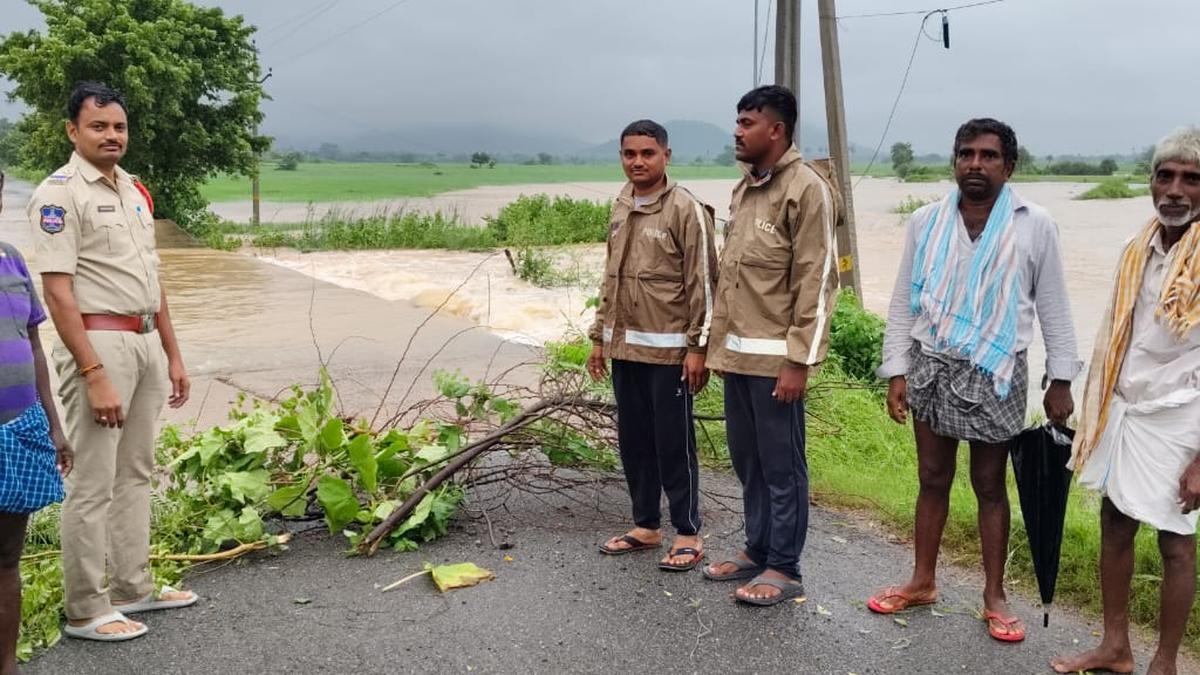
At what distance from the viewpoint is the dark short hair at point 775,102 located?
3.95 meters

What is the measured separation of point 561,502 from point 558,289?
11.5 m

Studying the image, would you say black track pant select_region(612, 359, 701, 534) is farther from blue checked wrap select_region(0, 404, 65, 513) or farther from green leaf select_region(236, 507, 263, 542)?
blue checked wrap select_region(0, 404, 65, 513)

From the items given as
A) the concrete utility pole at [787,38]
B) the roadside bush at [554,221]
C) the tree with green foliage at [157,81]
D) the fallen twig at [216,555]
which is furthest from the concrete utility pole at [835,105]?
the tree with green foliage at [157,81]

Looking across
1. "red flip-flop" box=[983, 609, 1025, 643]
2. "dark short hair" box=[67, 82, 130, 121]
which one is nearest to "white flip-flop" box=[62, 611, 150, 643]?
"dark short hair" box=[67, 82, 130, 121]

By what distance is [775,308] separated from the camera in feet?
13.0

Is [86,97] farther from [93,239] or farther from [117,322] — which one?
[117,322]

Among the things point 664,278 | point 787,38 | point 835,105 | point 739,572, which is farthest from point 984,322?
point 787,38

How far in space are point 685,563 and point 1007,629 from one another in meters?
1.32

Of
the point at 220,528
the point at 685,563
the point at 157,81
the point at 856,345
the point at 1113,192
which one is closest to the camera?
the point at 685,563

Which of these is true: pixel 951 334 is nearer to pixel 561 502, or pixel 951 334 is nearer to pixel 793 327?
pixel 793 327

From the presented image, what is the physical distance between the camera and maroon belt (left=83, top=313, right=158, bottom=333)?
12.3ft

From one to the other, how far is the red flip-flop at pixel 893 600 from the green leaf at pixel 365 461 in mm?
2285

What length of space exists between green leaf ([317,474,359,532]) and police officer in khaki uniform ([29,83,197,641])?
3.07ft

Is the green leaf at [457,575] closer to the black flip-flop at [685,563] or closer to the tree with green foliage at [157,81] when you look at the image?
the black flip-flop at [685,563]
